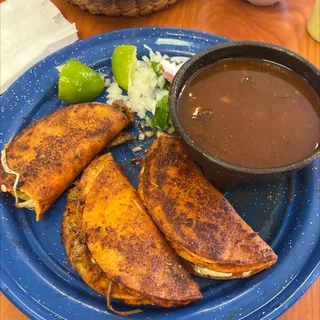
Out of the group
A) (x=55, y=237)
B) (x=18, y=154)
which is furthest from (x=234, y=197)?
(x=18, y=154)

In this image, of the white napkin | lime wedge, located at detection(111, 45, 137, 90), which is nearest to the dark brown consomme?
lime wedge, located at detection(111, 45, 137, 90)

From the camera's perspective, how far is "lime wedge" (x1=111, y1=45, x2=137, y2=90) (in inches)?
68.6

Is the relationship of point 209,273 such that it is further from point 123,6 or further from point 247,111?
point 123,6

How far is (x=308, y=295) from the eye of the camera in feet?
4.84

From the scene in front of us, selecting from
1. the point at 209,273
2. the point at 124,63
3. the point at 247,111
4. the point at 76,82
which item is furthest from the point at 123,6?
the point at 209,273

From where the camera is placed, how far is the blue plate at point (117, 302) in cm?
132

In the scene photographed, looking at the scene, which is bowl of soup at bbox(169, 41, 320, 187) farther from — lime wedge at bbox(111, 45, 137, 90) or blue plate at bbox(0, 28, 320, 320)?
lime wedge at bbox(111, 45, 137, 90)

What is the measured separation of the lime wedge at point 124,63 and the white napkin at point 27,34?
0.43 metres

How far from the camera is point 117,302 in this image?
1.35 metres

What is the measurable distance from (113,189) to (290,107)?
2.23 ft

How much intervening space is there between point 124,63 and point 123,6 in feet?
1.44

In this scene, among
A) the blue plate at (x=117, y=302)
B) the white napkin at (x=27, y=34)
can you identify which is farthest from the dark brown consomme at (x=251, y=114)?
the white napkin at (x=27, y=34)

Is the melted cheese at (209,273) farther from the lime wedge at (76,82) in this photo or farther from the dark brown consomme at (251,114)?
the lime wedge at (76,82)

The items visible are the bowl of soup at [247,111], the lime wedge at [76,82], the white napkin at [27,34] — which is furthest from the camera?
the white napkin at [27,34]
